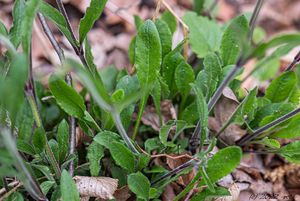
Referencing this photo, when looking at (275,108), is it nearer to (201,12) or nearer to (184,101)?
(184,101)

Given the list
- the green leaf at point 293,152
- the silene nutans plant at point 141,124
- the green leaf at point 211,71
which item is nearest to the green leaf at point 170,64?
the silene nutans plant at point 141,124

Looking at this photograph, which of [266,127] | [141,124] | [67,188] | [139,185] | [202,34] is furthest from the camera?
[202,34]

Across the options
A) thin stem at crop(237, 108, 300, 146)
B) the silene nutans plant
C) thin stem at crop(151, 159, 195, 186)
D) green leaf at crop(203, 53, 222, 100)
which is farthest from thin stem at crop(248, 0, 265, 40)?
thin stem at crop(151, 159, 195, 186)

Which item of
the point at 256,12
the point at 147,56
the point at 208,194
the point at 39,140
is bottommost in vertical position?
the point at 208,194

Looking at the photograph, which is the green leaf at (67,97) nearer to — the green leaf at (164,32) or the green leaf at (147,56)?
the green leaf at (147,56)

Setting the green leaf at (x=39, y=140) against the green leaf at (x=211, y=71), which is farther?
the green leaf at (x=211, y=71)

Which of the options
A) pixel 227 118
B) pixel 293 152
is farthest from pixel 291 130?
pixel 227 118

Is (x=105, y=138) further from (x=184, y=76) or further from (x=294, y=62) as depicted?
(x=294, y=62)
